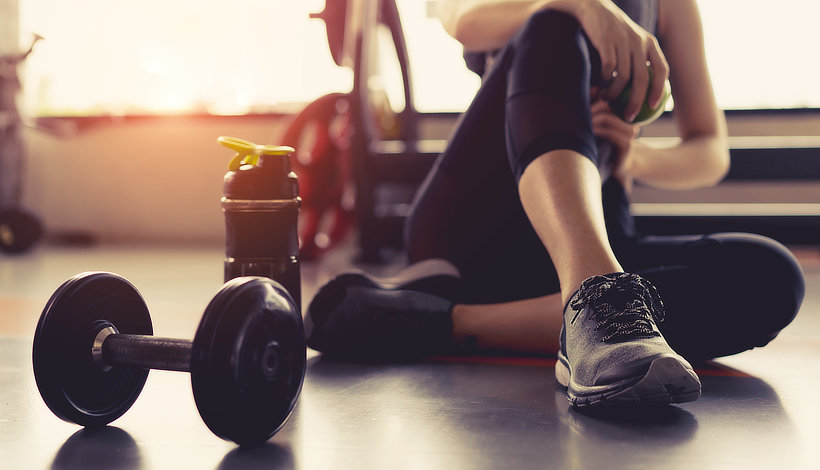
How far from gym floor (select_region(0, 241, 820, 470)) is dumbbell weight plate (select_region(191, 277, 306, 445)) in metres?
0.04

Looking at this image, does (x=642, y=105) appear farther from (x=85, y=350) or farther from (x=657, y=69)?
(x=85, y=350)

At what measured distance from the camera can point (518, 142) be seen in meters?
0.98

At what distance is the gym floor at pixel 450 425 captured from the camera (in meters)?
0.71

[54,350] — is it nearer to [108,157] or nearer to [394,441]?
[394,441]

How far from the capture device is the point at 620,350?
81 cm

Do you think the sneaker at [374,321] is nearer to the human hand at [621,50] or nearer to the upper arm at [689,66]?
the human hand at [621,50]

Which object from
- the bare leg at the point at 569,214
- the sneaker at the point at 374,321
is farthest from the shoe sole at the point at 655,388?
the sneaker at the point at 374,321

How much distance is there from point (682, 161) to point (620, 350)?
66 cm

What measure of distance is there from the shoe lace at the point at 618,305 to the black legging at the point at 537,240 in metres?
0.18

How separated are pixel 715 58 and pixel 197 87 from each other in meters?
2.54

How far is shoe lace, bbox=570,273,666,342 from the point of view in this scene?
0.83m

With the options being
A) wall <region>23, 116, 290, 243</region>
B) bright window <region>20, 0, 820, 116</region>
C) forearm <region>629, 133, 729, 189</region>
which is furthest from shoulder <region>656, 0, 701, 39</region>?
wall <region>23, 116, 290, 243</region>

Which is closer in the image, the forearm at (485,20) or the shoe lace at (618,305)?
the shoe lace at (618,305)

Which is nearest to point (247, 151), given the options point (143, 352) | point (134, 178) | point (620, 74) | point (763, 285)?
point (143, 352)
